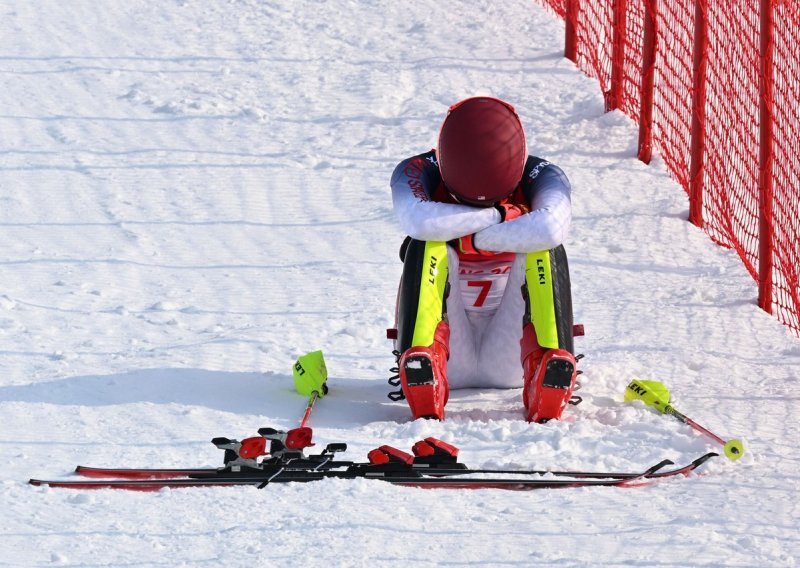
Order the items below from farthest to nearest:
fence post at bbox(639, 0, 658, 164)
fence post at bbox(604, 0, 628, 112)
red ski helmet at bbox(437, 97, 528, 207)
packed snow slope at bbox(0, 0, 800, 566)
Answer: fence post at bbox(604, 0, 628, 112), fence post at bbox(639, 0, 658, 164), red ski helmet at bbox(437, 97, 528, 207), packed snow slope at bbox(0, 0, 800, 566)

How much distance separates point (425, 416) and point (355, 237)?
93.7 inches

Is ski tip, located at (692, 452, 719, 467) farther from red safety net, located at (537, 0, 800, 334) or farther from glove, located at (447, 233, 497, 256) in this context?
red safety net, located at (537, 0, 800, 334)

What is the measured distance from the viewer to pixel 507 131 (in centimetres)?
542

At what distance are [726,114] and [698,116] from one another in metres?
0.73

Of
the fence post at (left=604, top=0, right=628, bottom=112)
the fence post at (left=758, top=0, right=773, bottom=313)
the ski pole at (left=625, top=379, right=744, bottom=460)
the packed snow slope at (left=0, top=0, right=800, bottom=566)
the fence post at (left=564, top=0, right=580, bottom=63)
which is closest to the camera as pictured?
the packed snow slope at (left=0, top=0, right=800, bottom=566)

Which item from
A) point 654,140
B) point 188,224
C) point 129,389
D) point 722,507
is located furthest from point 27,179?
point 722,507

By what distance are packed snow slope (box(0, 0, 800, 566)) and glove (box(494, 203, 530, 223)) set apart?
0.70 m

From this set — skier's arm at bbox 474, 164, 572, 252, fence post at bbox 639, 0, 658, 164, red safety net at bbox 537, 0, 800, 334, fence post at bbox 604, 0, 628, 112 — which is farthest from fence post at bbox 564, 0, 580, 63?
skier's arm at bbox 474, 164, 572, 252

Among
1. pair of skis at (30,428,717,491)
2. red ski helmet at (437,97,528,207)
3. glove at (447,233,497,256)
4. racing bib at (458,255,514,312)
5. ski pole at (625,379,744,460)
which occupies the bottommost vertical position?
ski pole at (625,379,744,460)

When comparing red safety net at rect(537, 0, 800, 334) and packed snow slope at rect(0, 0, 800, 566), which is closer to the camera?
packed snow slope at rect(0, 0, 800, 566)

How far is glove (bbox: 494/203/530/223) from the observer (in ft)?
17.7

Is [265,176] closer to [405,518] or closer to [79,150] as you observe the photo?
[79,150]

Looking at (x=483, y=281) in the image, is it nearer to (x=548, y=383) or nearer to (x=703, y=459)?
(x=548, y=383)

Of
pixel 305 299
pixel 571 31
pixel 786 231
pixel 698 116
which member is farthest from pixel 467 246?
pixel 571 31
